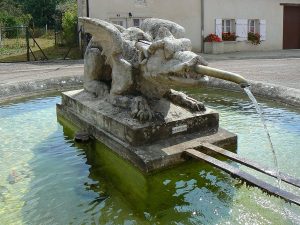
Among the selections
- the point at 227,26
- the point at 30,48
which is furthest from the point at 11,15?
the point at 227,26

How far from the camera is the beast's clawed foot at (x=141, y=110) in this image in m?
5.27

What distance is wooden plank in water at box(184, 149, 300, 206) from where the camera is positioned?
3.57 metres

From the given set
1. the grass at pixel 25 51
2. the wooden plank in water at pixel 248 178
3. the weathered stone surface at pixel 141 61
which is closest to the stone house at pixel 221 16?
the grass at pixel 25 51

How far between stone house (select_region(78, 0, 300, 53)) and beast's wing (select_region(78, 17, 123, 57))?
494 inches

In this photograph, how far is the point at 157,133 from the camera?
5215 mm

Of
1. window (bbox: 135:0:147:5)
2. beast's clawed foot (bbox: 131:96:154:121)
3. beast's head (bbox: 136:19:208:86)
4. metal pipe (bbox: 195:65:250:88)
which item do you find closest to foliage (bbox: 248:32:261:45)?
window (bbox: 135:0:147:5)

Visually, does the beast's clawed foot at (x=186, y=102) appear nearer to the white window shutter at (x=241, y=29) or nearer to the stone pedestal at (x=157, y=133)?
the stone pedestal at (x=157, y=133)

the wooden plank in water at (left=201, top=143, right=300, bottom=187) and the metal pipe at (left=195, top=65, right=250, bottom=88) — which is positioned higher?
the metal pipe at (left=195, top=65, right=250, bottom=88)

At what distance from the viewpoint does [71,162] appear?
5.34m

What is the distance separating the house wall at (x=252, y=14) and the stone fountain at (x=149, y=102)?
15.3 meters

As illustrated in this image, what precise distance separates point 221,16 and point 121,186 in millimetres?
18065

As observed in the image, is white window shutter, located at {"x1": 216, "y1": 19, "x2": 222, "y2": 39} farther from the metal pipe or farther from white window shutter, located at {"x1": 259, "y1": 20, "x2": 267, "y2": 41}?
the metal pipe

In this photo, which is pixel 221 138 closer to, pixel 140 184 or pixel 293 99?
pixel 140 184

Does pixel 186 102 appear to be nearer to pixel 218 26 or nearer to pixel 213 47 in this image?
pixel 213 47
